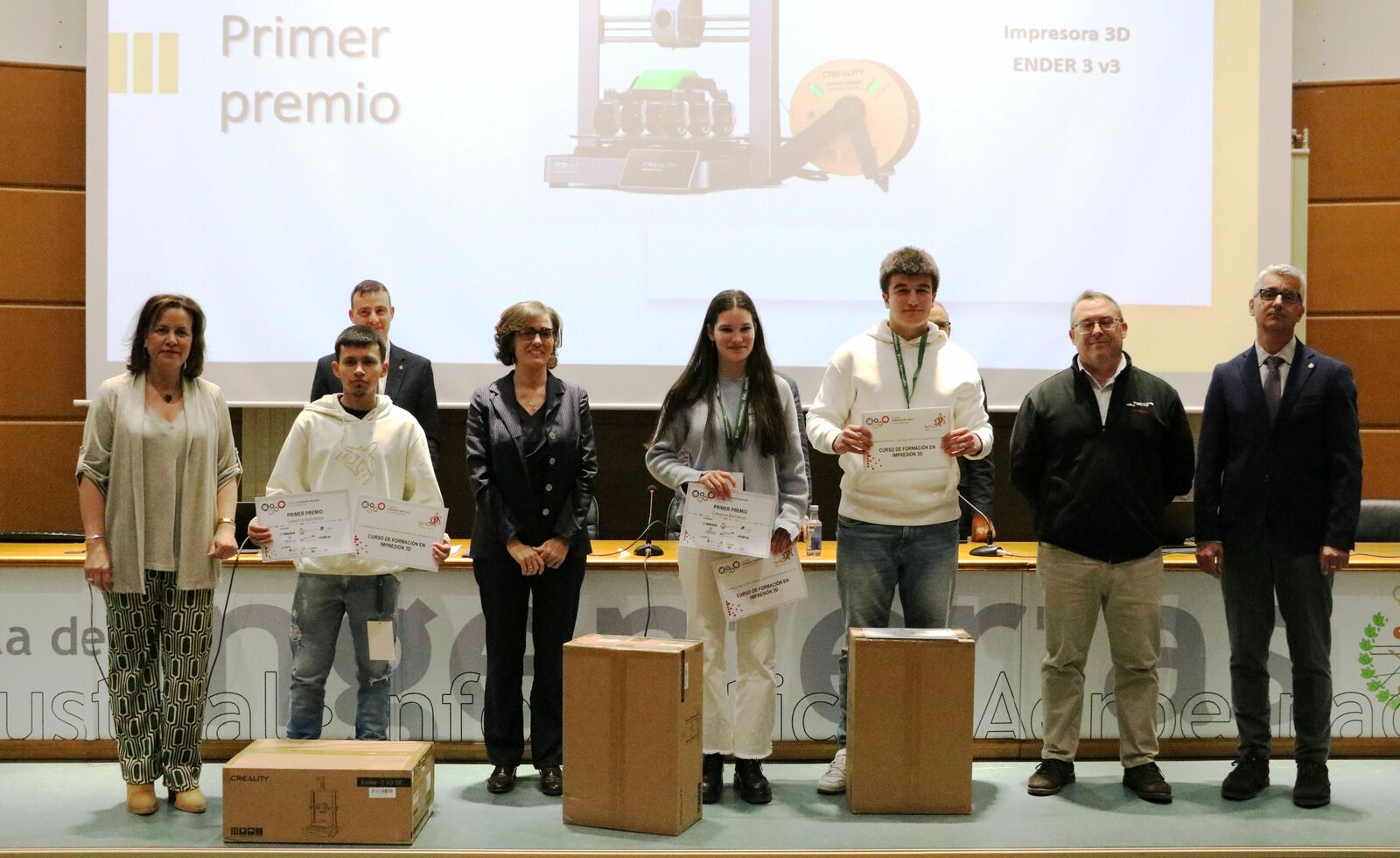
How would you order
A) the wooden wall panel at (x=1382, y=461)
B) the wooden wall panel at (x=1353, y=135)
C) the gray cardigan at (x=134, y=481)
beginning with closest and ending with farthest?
the gray cardigan at (x=134, y=481) → the wooden wall panel at (x=1353, y=135) → the wooden wall panel at (x=1382, y=461)

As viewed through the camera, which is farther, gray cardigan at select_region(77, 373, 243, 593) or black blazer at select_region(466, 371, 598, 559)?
black blazer at select_region(466, 371, 598, 559)

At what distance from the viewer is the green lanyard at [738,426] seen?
3.25 meters

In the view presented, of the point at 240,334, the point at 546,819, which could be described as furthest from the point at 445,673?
the point at 240,334

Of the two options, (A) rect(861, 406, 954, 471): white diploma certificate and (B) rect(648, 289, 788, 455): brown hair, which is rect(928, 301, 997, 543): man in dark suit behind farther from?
(B) rect(648, 289, 788, 455): brown hair

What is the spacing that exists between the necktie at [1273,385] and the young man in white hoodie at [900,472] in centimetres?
85

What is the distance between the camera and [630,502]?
524 cm

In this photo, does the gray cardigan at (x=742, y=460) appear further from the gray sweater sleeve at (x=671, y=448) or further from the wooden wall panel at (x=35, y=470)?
the wooden wall panel at (x=35, y=470)

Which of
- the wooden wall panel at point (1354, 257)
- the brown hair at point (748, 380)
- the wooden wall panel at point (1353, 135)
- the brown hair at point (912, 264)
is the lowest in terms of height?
the brown hair at point (748, 380)

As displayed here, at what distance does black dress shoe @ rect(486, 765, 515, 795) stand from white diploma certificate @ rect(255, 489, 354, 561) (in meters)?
0.86

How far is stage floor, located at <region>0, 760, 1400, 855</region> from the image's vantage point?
2.92 m

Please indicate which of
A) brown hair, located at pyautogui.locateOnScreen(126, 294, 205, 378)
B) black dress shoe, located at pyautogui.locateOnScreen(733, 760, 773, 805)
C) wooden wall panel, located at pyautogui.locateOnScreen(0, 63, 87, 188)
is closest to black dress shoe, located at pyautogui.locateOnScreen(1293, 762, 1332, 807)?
black dress shoe, located at pyautogui.locateOnScreen(733, 760, 773, 805)

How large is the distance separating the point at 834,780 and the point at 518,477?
1348 millimetres

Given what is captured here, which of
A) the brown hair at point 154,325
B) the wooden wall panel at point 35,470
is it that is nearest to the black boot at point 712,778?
the brown hair at point 154,325

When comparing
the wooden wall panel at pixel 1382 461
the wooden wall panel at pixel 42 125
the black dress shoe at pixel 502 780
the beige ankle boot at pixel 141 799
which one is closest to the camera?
the beige ankle boot at pixel 141 799
